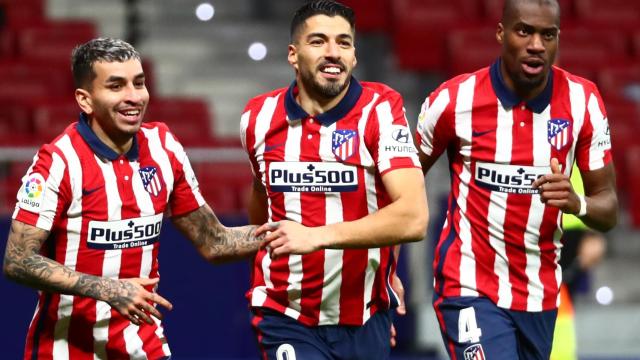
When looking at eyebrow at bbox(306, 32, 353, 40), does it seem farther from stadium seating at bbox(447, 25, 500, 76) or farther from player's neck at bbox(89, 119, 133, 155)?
stadium seating at bbox(447, 25, 500, 76)

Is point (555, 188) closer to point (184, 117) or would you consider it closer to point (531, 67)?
point (531, 67)

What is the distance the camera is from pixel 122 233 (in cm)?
479

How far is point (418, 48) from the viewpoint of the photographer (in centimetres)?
1078

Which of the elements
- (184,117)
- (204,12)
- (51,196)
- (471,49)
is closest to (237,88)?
(204,12)

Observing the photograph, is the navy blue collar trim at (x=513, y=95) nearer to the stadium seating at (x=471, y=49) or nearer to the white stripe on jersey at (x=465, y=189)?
the white stripe on jersey at (x=465, y=189)

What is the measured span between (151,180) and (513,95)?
1474 mm

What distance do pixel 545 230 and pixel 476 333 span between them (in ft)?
1.64

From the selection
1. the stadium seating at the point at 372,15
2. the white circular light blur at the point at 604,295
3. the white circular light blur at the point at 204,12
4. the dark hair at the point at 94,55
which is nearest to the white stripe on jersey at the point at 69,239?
the dark hair at the point at 94,55

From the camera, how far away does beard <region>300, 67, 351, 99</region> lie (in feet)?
15.9

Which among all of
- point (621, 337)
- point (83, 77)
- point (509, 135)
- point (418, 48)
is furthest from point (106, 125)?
point (418, 48)

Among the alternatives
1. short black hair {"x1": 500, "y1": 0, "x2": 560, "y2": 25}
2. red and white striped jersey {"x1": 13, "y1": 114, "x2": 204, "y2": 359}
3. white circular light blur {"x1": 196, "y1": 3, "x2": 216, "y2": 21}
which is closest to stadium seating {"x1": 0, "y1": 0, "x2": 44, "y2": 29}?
white circular light blur {"x1": 196, "y1": 3, "x2": 216, "y2": 21}

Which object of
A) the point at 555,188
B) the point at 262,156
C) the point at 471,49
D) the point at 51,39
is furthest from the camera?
the point at 51,39

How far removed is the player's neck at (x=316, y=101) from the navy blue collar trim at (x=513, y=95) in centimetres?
64

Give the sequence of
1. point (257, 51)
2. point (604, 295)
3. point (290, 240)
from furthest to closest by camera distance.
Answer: point (257, 51) → point (604, 295) → point (290, 240)
